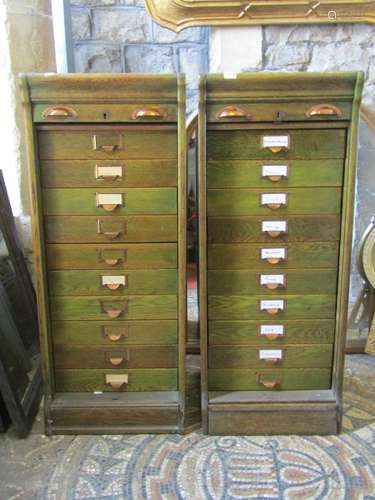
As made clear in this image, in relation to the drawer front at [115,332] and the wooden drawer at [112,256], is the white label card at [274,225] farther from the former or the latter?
the drawer front at [115,332]

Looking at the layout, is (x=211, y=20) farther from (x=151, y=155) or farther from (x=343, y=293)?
(x=343, y=293)

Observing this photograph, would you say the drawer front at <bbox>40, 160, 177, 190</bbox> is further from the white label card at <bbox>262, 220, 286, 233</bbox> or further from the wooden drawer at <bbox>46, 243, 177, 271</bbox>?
the white label card at <bbox>262, 220, 286, 233</bbox>

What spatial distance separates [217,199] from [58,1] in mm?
1569

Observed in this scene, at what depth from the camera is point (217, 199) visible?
5.05 ft

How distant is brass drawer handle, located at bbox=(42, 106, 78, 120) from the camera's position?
1.43m

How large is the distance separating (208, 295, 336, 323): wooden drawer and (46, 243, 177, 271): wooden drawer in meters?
0.23

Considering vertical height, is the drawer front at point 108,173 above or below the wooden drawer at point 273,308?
above

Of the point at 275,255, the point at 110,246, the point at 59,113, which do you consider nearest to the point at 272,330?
the point at 275,255

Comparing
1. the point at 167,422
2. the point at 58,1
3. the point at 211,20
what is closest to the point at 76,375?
the point at 167,422

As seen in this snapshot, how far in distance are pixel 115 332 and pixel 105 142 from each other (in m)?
0.70

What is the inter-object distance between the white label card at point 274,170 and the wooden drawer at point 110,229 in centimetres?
35

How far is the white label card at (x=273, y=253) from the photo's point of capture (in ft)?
5.20

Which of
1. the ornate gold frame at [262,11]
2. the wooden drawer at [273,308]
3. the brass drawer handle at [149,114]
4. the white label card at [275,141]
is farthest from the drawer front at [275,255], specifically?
the ornate gold frame at [262,11]

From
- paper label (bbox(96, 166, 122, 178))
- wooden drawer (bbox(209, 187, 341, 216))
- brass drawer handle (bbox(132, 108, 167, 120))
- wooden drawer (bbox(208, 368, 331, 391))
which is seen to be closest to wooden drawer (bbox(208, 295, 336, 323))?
wooden drawer (bbox(208, 368, 331, 391))
